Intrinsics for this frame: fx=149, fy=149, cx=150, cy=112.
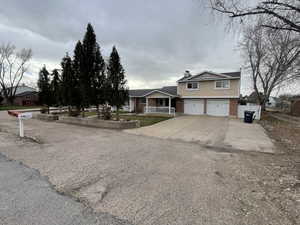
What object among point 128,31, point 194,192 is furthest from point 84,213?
point 128,31

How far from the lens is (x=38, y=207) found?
239 cm

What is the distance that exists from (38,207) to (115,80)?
32.0 feet

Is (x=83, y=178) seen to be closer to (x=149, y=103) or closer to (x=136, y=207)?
(x=136, y=207)

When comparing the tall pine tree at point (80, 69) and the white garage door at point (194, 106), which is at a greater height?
the tall pine tree at point (80, 69)

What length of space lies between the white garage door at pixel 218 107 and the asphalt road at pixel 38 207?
18311 mm

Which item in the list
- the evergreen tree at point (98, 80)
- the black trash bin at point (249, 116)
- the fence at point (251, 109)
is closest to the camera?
the evergreen tree at point (98, 80)

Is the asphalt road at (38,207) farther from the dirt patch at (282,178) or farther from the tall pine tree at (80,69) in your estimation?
the tall pine tree at (80,69)

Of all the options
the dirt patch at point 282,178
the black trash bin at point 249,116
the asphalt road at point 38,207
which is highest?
the black trash bin at point 249,116

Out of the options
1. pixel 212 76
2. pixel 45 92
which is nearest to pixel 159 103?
pixel 212 76

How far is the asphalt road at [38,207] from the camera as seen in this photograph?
2.11 meters

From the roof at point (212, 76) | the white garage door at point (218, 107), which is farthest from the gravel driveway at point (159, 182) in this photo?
the roof at point (212, 76)

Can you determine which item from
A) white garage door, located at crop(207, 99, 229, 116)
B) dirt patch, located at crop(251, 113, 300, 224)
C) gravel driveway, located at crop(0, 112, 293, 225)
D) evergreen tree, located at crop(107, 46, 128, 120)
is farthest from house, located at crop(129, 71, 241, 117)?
gravel driveway, located at crop(0, 112, 293, 225)

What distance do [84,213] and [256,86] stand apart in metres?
29.5

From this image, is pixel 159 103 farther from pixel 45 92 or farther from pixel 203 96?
pixel 45 92
